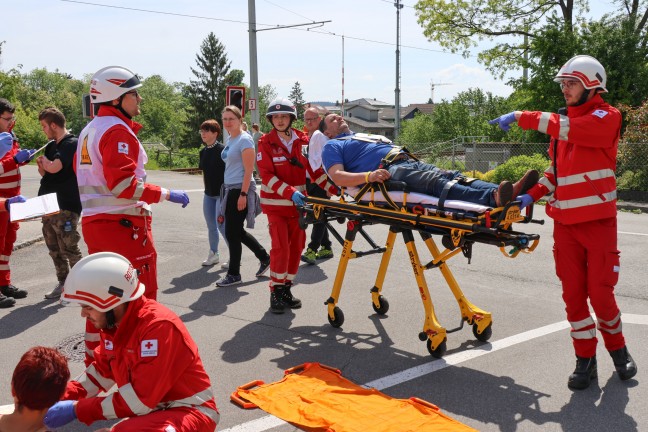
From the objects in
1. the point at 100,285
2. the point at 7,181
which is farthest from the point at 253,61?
the point at 100,285

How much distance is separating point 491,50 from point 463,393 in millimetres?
26816

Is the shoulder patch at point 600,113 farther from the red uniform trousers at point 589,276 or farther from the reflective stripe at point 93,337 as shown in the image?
the reflective stripe at point 93,337

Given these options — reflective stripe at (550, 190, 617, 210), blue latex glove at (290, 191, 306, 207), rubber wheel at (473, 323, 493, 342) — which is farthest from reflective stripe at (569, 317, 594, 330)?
blue latex glove at (290, 191, 306, 207)

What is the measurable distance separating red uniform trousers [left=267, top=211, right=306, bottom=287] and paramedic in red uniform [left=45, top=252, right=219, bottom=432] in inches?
137

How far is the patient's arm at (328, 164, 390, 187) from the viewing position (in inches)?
227

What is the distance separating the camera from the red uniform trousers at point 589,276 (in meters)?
4.98

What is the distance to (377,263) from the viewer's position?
9.58 m

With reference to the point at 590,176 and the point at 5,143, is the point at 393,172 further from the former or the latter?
the point at 5,143

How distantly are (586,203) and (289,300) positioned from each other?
347cm

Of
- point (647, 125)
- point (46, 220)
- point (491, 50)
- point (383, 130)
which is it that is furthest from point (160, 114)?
point (46, 220)

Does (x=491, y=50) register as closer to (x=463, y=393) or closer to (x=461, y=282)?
(x=461, y=282)

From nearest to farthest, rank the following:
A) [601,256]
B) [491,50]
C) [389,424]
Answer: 1. [389,424]
2. [601,256]
3. [491,50]

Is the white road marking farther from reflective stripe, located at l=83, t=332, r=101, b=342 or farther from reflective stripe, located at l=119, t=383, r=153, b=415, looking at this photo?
reflective stripe, located at l=83, t=332, r=101, b=342

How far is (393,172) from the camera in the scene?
5883mm
